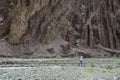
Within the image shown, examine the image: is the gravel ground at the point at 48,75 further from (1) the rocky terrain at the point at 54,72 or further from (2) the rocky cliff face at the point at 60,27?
(2) the rocky cliff face at the point at 60,27

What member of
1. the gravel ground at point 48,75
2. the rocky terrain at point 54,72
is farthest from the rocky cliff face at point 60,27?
the gravel ground at point 48,75

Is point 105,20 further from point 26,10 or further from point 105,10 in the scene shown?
point 26,10

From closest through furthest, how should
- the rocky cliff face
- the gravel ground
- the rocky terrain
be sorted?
the gravel ground
the rocky terrain
the rocky cliff face

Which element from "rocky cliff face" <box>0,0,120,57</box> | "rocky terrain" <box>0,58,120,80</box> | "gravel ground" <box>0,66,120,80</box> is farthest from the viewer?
"rocky cliff face" <box>0,0,120,57</box>

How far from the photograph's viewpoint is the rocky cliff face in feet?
174

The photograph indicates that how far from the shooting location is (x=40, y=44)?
56.8 m

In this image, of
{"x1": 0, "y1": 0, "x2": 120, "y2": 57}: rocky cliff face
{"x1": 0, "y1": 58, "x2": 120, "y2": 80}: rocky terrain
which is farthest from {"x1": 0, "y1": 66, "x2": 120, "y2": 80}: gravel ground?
{"x1": 0, "y1": 0, "x2": 120, "y2": 57}: rocky cliff face

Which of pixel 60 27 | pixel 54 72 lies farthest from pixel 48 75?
pixel 60 27

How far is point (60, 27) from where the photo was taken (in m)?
62.3

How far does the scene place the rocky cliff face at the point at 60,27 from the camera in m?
52.9

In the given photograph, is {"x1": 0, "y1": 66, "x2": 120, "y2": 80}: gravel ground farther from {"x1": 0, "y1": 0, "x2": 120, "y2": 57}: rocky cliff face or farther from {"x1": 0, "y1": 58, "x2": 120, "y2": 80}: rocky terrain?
{"x1": 0, "y1": 0, "x2": 120, "y2": 57}: rocky cliff face

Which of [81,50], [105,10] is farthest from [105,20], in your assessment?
[81,50]

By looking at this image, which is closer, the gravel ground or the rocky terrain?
the gravel ground

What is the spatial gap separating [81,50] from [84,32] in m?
6.28
